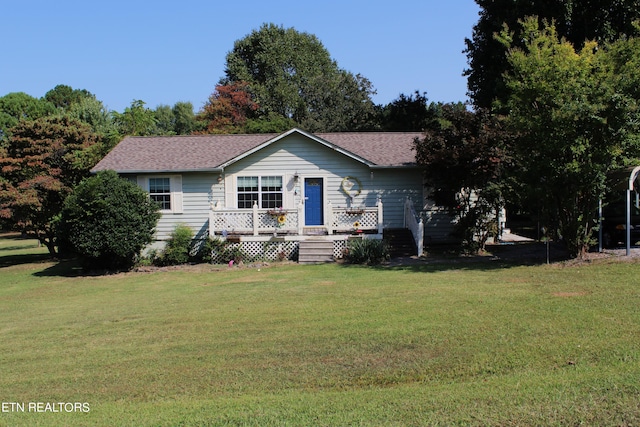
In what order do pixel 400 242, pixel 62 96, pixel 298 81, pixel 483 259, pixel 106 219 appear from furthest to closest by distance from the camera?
pixel 62 96 → pixel 298 81 → pixel 400 242 → pixel 106 219 → pixel 483 259

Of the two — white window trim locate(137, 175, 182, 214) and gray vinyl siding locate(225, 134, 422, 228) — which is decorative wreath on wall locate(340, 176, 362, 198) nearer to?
gray vinyl siding locate(225, 134, 422, 228)

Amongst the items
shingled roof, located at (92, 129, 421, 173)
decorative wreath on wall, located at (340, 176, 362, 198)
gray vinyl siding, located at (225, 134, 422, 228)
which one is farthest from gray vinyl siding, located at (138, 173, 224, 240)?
decorative wreath on wall, located at (340, 176, 362, 198)

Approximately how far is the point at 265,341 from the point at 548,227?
10.4 metres

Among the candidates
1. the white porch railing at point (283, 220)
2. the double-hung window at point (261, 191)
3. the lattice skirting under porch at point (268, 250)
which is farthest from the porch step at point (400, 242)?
the double-hung window at point (261, 191)

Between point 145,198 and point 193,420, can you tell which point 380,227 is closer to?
point 145,198

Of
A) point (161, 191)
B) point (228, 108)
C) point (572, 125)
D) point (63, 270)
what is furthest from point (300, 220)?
point (228, 108)

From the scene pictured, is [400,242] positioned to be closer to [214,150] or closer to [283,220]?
[283,220]

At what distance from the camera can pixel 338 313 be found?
9539 mm

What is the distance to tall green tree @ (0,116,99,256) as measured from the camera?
20.2m

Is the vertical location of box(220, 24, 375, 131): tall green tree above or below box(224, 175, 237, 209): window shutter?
above

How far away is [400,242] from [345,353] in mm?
12100

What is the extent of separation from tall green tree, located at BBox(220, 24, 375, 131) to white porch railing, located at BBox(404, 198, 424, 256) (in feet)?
78.3

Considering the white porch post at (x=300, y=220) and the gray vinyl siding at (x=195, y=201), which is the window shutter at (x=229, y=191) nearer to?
the gray vinyl siding at (x=195, y=201)

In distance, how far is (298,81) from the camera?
5375 centimetres
